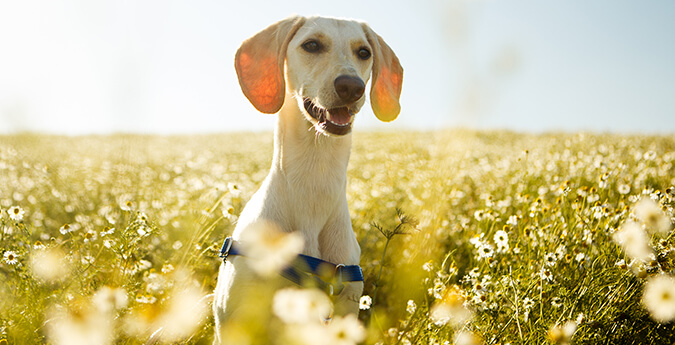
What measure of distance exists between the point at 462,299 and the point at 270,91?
1632 mm

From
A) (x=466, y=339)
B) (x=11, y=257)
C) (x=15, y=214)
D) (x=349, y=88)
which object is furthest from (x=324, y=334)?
(x=15, y=214)

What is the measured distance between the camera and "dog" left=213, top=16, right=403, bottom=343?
217cm

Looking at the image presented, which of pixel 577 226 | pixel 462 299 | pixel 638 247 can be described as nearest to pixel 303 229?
pixel 462 299

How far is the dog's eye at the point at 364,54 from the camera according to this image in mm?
2469

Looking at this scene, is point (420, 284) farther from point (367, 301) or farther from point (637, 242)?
point (637, 242)

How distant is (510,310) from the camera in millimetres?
2287

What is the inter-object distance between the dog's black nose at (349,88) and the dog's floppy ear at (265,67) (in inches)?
17.0

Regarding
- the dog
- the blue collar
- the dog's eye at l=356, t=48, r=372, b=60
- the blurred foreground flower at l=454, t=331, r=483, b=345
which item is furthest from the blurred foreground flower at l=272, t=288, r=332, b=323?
the dog's eye at l=356, t=48, r=372, b=60

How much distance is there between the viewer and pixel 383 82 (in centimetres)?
267

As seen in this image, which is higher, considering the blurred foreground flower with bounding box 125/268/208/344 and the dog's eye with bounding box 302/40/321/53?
the dog's eye with bounding box 302/40/321/53

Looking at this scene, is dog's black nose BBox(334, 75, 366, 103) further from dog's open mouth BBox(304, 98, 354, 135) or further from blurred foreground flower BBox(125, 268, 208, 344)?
blurred foreground flower BBox(125, 268, 208, 344)

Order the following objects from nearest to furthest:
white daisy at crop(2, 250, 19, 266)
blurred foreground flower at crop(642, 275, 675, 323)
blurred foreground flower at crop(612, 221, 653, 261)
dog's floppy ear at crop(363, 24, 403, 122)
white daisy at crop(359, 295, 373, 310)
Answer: blurred foreground flower at crop(642, 275, 675, 323), blurred foreground flower at crop(612, 221, 653, 261), white daisy at crop(359, 295, 373, 310), white daisy at crop(2, 250, 19, 266), dog's floppy ear at crop(363, 24, 403, 122)

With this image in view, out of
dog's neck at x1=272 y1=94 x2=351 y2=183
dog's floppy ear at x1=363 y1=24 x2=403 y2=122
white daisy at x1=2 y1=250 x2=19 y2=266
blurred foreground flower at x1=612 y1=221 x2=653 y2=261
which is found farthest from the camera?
dog's floppy ear at x1=363 y1=24 x2=403 y2=122

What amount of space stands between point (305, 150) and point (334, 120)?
0.27 metres
